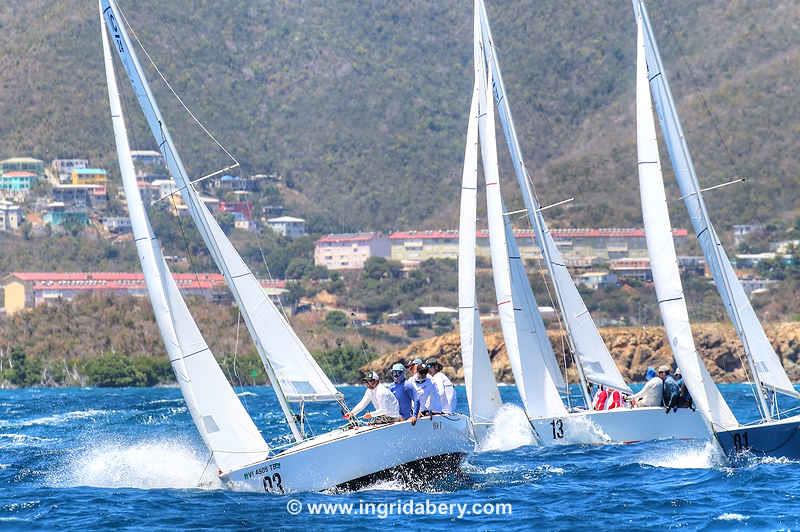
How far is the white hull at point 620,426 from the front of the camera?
28.1 m

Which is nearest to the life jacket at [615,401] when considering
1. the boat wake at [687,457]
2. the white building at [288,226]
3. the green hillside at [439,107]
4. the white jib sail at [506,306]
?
the white jib sail at [506,306]

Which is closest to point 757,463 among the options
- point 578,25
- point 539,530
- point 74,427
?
point 539,530

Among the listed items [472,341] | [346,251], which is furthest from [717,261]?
[346,251]

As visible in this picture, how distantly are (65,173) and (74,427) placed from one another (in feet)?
402

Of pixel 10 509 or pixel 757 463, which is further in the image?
pixel 757 463

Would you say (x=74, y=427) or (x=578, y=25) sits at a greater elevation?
(x=578, y=25)

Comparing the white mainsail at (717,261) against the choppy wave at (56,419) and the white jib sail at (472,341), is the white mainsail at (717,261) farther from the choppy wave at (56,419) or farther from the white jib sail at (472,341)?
the choppy wave at (56,419)

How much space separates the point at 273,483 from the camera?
22.1 metres

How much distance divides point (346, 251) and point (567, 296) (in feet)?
381

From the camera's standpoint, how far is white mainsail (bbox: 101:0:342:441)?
23.3 meters

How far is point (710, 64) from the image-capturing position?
538 feet

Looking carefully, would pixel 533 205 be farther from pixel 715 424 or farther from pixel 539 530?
pixel 539 530

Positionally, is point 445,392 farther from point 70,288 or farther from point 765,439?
point 70,288

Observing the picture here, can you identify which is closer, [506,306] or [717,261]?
[717,261]
